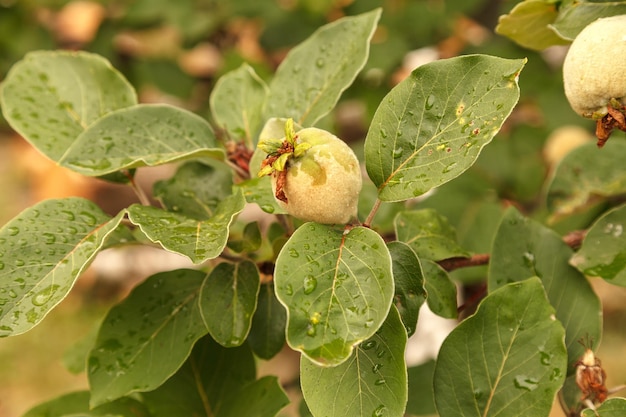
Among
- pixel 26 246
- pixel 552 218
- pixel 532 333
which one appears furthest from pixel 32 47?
pixel 532 333

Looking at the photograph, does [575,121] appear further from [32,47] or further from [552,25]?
[32,47]

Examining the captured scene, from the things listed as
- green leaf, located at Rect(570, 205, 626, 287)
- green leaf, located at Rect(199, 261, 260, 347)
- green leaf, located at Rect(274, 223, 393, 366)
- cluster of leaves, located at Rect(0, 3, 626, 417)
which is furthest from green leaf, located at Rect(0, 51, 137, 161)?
green leaf, located at Rect(570, 205, 626, 287)

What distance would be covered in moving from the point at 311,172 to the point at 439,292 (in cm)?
20

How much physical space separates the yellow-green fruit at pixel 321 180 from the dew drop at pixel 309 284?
0.06m

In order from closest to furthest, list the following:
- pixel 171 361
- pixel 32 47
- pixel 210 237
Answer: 1. pixel 210 237
2. pixel 171 361
3. pixel 32 47

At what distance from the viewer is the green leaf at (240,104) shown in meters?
0.75

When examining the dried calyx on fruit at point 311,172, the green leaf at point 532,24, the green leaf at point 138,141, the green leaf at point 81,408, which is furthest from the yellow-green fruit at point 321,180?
the green leaf at point 81,408

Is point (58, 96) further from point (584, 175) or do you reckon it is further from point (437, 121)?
point (584, 175)

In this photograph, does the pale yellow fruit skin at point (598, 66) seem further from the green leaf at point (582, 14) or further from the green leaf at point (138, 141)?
the green leaf at point (138, 141)

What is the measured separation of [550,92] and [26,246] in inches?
45.9


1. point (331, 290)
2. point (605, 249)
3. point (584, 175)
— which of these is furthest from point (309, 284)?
point (584, 175)

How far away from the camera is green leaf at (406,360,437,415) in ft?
2.71

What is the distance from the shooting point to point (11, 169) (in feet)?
9.32

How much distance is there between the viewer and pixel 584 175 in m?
0.84
